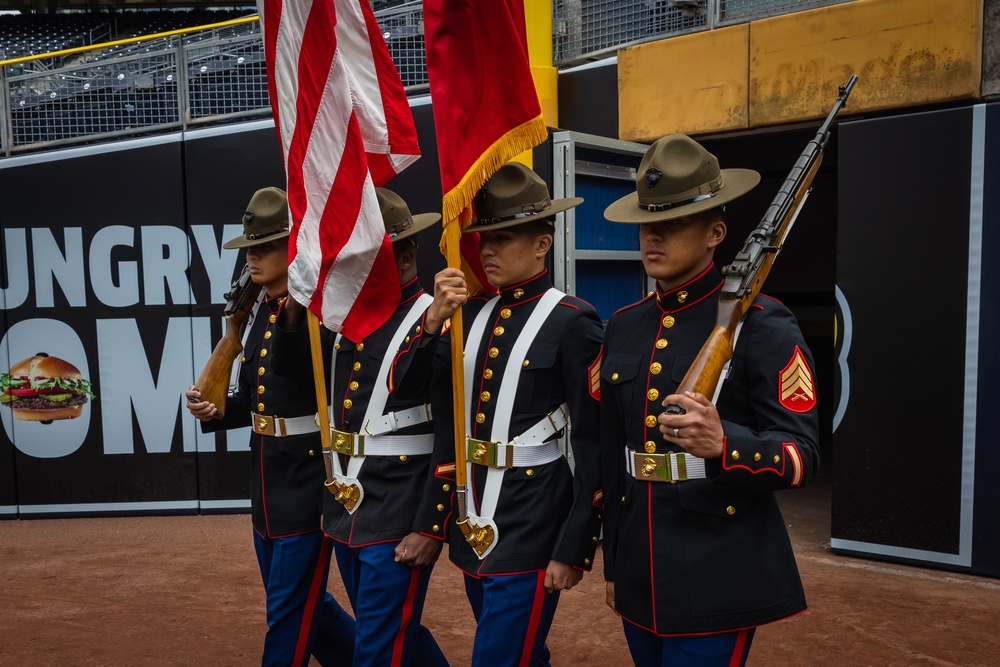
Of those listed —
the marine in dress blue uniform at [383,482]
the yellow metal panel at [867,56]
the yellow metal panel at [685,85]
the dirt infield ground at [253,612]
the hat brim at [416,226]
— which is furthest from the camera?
the yellow metal panel at [685,85]

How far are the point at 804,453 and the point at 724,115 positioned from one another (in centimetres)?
428

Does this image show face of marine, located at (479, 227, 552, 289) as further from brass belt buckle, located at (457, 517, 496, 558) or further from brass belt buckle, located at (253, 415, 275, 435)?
brass belt buckle, located at (253, 415, 275, 435)

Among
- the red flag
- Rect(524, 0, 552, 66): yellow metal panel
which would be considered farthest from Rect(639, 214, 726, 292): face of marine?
Rect(524, 0, 552, 66): yellow metal panel

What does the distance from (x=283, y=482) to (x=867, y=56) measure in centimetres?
415

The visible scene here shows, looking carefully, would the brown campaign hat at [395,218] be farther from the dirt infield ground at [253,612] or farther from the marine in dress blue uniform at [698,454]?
the dirt infield ground at [253,612]

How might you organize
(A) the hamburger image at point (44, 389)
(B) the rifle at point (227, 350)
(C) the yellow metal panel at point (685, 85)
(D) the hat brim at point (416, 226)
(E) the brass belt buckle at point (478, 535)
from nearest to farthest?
(E) the brass belt buckle at point (478, 535), (D) the hat brim at point (416, 226), (B) the rifle at point (227, 350), (C) the yellow metal panel at point (685, 85), (A) the hamburger image at point (44, 389)

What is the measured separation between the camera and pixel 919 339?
533 cm

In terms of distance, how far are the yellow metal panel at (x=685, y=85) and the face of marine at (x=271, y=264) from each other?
11.3ft

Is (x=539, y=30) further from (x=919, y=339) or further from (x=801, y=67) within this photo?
(x=919, y=339)

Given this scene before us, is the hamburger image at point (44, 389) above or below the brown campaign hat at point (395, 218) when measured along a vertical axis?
below

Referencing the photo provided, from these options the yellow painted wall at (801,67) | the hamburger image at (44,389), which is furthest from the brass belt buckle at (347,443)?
the hamburger image at (44,389)

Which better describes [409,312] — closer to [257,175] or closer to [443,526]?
[443,526]

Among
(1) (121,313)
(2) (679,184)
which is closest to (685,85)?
(2) (679,184)

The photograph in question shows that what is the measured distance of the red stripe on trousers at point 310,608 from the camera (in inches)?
137
